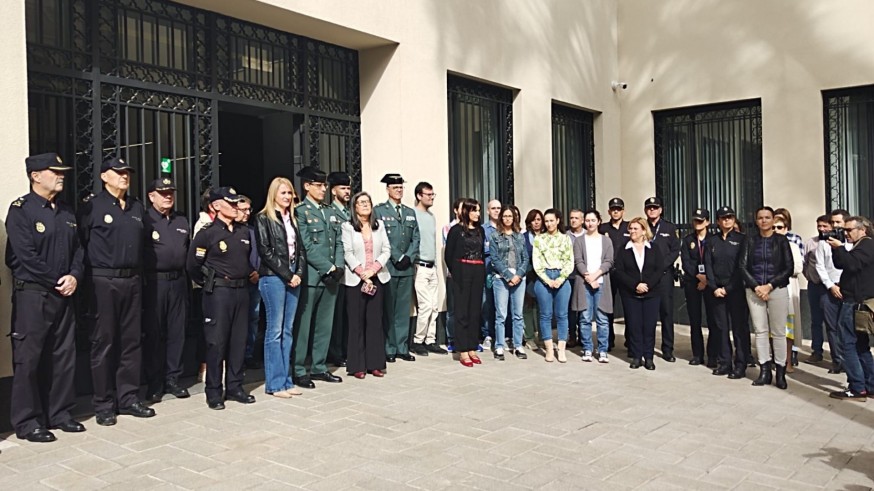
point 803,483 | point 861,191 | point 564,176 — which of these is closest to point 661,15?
point 564,176

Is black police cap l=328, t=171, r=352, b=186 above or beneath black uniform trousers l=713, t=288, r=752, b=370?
above

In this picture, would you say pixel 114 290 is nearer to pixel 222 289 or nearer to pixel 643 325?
pixel 222 289

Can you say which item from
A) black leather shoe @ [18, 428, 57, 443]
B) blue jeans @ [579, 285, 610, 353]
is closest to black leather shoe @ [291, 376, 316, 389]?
black leather shoe @ [18, 428, 57, 443]

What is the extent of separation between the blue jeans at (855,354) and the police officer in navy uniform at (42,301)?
21.8 feet

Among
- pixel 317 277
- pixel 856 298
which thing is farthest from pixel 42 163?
pixel 856 298

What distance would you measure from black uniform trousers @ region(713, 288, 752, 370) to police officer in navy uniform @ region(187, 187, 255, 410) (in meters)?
5.03

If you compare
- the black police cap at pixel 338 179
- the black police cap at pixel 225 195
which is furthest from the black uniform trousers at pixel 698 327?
the black police cap at pixel 225 195

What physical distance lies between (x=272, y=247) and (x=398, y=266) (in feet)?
6.65

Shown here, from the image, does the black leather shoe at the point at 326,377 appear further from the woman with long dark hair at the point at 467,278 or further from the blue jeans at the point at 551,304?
the blue jeans at the point at 551,304

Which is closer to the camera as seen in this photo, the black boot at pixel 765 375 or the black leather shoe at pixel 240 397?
the black leather shoe at pixel 240 397

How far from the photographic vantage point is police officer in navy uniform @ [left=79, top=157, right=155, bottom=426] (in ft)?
19.0

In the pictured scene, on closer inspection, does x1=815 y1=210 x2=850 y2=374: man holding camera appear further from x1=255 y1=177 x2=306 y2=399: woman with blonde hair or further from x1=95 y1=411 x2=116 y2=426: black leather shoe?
x1=95 y1=411 x2=116 y2=426: black leather shoe

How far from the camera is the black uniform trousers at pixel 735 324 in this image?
7727 millimetres

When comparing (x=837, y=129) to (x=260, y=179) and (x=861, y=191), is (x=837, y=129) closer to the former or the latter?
(x=861, y=191)
